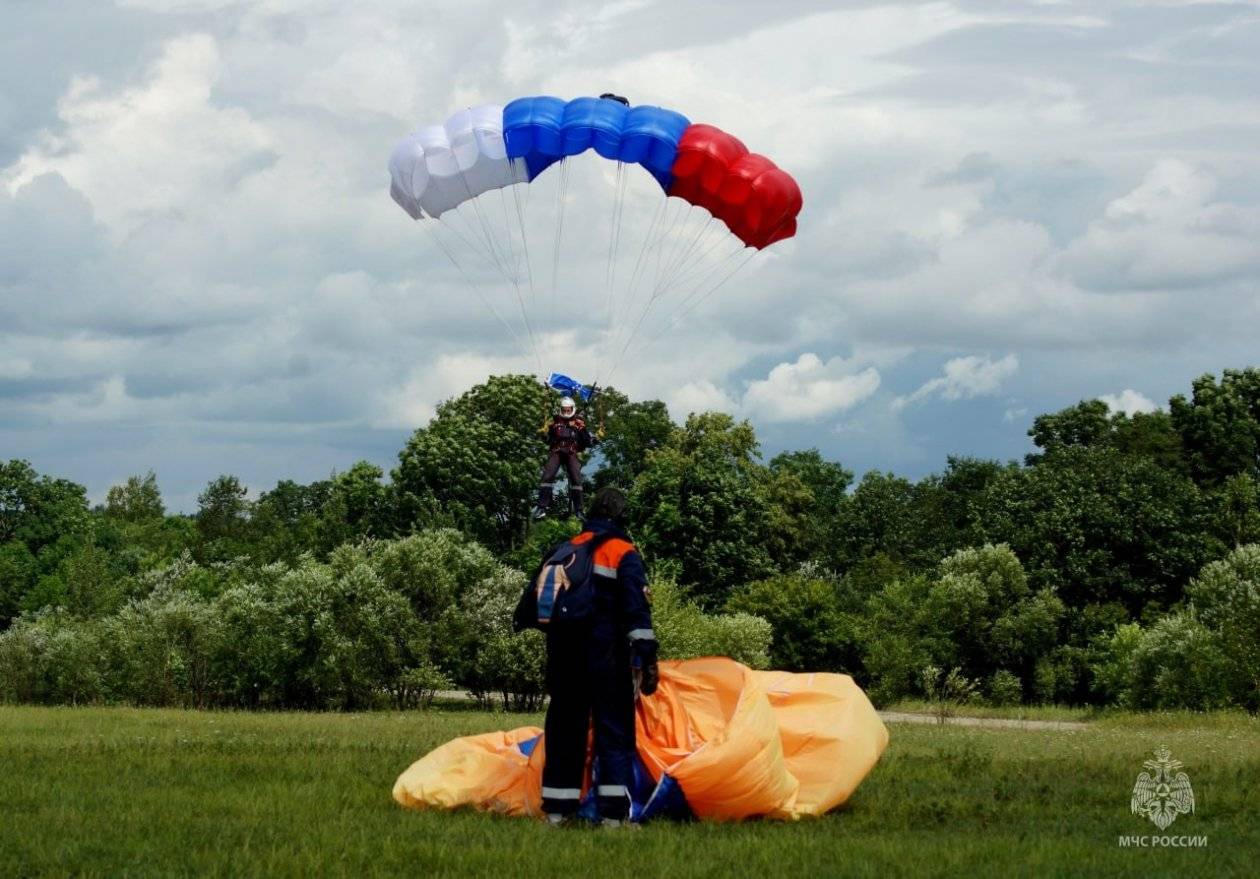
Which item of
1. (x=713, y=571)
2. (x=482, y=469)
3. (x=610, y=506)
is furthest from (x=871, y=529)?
(x=610, y=506)

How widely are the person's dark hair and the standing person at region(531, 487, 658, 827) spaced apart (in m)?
0.25

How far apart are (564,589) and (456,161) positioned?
1065 cm

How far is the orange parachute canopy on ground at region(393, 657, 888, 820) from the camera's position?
1099 cm

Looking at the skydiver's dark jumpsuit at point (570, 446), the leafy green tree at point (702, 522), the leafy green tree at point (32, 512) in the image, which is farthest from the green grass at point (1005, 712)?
the leafy green tree at point (32, 512)

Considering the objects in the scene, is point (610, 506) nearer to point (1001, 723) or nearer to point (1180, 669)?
point (1001, 723)

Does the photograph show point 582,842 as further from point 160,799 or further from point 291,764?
point 291,764

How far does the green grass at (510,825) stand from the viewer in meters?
8.88

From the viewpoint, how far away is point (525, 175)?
66.7 feet

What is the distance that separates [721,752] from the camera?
1091 cm

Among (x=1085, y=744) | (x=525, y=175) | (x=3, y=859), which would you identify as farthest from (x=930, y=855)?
(x=525, y=175)

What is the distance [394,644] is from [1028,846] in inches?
983

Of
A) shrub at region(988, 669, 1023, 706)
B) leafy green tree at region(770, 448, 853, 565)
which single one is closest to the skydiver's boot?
shrub at region(988, 669, 1023, 706)

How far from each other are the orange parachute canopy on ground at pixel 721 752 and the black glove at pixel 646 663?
68cm

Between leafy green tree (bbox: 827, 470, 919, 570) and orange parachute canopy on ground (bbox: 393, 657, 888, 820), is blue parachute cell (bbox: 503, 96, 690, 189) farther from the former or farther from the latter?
leafy green tree (bbox: 827, 470, 919, 570)
